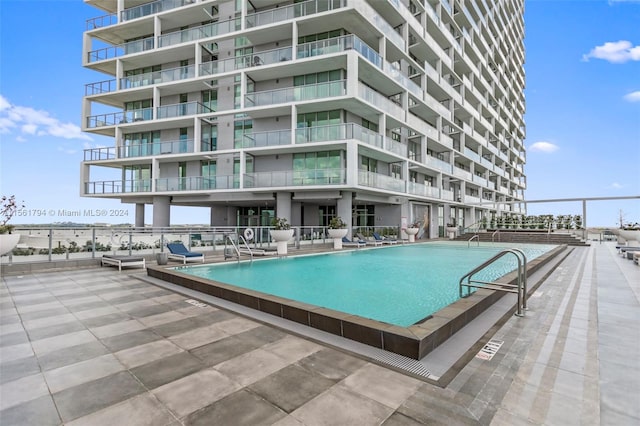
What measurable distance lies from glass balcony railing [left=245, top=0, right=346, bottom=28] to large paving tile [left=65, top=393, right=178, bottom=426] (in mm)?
22187

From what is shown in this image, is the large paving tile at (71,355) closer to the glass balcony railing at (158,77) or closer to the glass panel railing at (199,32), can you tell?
the glass balcony railing at (158,77)

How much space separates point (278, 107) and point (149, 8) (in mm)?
16048

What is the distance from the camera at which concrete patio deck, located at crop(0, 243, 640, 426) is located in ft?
7.47

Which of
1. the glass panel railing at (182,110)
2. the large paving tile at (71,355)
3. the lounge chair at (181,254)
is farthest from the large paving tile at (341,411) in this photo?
the glass panel railing at (182,110)

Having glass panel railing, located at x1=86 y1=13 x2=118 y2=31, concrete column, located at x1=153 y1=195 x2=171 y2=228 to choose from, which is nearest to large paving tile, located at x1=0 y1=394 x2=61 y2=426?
concrete column, located at x1=153 y1=195 x2=171 y2=228

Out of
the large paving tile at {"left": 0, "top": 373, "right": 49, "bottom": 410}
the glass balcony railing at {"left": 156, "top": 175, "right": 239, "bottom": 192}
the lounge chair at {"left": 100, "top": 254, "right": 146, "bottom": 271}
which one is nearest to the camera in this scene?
the large paving tile at {"left": 0, "top": 373, "right": 49, "bottom": 410}

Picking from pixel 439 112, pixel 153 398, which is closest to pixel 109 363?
pixel 153 398

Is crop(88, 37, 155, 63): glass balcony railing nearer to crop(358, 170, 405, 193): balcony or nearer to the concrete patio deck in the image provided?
crop(358, 170, 405, 193): balcony

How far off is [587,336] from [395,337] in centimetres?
245

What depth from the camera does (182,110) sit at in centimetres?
2466

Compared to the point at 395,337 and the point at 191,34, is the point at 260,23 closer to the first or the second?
the point at 191,34

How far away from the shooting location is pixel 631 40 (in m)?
30.8

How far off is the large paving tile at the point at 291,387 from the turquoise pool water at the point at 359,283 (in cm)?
207

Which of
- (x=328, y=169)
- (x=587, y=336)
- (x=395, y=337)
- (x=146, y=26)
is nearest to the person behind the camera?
A: (x=395, y=337)
